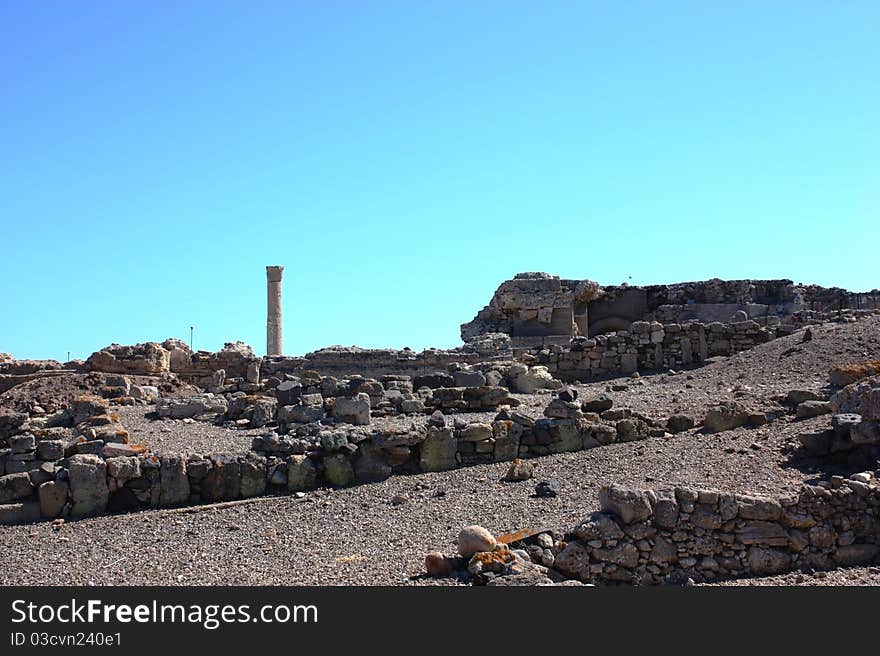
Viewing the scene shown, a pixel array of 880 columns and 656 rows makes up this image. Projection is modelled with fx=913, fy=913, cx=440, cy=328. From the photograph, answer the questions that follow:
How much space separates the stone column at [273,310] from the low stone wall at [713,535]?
71.7 feet

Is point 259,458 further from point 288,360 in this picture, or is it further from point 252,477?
point 288,360

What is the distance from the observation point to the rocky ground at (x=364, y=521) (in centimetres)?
862

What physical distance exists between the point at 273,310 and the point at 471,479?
1880 cm

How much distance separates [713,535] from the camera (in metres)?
8.23

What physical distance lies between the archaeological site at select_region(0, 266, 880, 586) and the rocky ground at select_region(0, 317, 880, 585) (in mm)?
35

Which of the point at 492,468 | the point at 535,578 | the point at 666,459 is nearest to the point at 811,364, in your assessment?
the point at 666,459

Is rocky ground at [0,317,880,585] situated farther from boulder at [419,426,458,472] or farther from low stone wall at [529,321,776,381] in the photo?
low stone wall at [529,321,776,381]

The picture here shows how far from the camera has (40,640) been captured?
6469 millimetres

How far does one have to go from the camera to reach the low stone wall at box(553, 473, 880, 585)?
7.96 meters

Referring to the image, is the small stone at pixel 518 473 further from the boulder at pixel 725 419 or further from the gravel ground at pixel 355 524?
the boulder at pixel 725 419

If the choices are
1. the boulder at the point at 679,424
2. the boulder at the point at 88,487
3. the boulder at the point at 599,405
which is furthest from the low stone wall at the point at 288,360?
the boulder at the point at 88,487

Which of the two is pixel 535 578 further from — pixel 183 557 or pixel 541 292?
pixel 541 292

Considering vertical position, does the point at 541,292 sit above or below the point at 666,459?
above

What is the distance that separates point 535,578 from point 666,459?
4917mm
